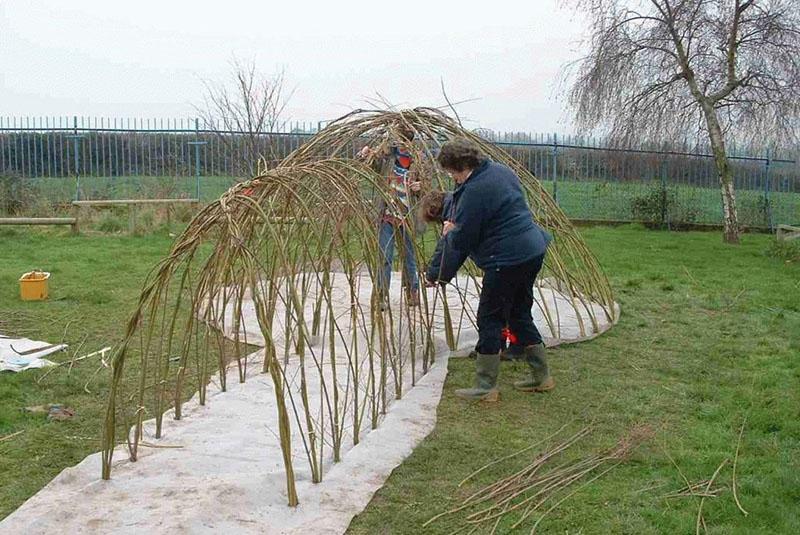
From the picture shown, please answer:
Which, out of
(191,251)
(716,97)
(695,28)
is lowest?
(191,251)

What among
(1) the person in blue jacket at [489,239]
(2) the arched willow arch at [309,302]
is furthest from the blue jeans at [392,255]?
(1) the person in blue jacket at [489,239]

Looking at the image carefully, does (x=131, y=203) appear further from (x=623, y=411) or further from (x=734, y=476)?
(x=734, y=476)

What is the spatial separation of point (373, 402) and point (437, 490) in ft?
2.50

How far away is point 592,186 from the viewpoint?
54.8 feet

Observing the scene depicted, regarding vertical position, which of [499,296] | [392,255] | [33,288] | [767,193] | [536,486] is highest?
[767,193]

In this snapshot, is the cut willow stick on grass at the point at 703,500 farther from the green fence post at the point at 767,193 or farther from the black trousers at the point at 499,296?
the green fence post at the point at 767,193

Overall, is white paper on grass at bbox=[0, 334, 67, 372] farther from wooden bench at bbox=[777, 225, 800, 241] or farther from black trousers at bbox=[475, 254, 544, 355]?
wooden bench at bbox=[777, 225, 800, 241]

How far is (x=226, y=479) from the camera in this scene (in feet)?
11.3

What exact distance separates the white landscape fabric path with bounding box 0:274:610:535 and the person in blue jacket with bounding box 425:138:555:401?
1.32ft

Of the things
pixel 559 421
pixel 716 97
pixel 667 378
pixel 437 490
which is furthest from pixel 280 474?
pixel 716 97

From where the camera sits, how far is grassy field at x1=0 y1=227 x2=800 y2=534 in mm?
3373

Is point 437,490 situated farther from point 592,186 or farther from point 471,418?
point 592,186

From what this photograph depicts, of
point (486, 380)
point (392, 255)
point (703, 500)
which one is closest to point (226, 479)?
point (486, 380)

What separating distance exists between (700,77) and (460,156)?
34.8 feet
